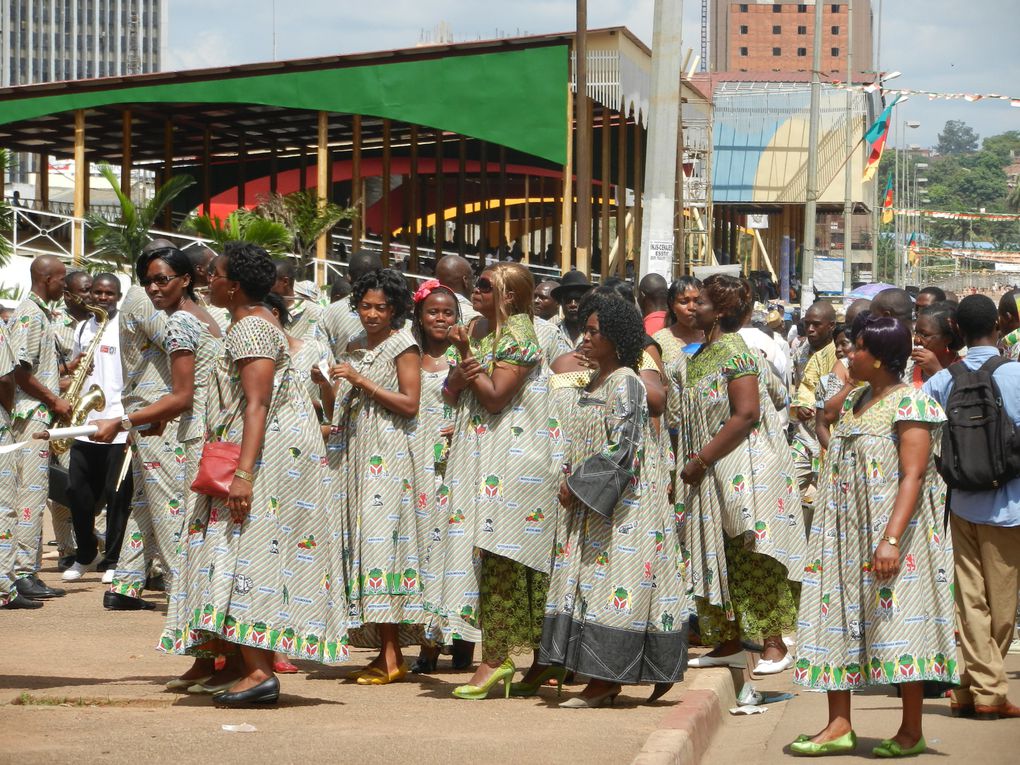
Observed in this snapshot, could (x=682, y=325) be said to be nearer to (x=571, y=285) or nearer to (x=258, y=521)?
(x=571, y=285)

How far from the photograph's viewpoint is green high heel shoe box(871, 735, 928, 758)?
6.32m

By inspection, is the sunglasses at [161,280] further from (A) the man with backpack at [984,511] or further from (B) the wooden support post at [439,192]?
(B) the wooden support post at [439,192]

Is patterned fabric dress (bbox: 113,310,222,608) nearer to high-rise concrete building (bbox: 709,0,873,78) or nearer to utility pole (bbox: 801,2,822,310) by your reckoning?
utility pole (bbox: 801,2,822,310)

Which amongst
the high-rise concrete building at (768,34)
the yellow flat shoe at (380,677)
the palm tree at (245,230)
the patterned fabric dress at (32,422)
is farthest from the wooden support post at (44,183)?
the high-rise concrete building at (768,34)

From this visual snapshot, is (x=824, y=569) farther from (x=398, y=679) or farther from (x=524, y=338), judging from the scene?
(x=398, y=679)

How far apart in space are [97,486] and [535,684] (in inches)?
184

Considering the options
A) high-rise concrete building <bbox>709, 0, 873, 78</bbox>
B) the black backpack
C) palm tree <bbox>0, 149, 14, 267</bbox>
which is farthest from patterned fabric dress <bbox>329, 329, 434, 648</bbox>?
high-rise concrete building <bbox>709, 0, 873, 78</bbox>

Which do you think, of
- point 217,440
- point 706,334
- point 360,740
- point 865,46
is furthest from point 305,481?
point 865,46

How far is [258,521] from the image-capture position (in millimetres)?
6566

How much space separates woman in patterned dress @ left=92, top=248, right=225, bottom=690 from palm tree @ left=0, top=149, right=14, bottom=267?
12362 mm

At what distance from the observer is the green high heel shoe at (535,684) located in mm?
7449

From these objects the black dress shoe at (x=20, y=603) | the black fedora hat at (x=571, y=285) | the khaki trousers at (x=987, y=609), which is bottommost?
the black dress shoe at (x=20, y=603)

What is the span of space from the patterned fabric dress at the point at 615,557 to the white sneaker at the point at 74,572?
204 inches

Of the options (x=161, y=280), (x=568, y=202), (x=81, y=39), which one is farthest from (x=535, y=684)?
(x=81, y=39)
